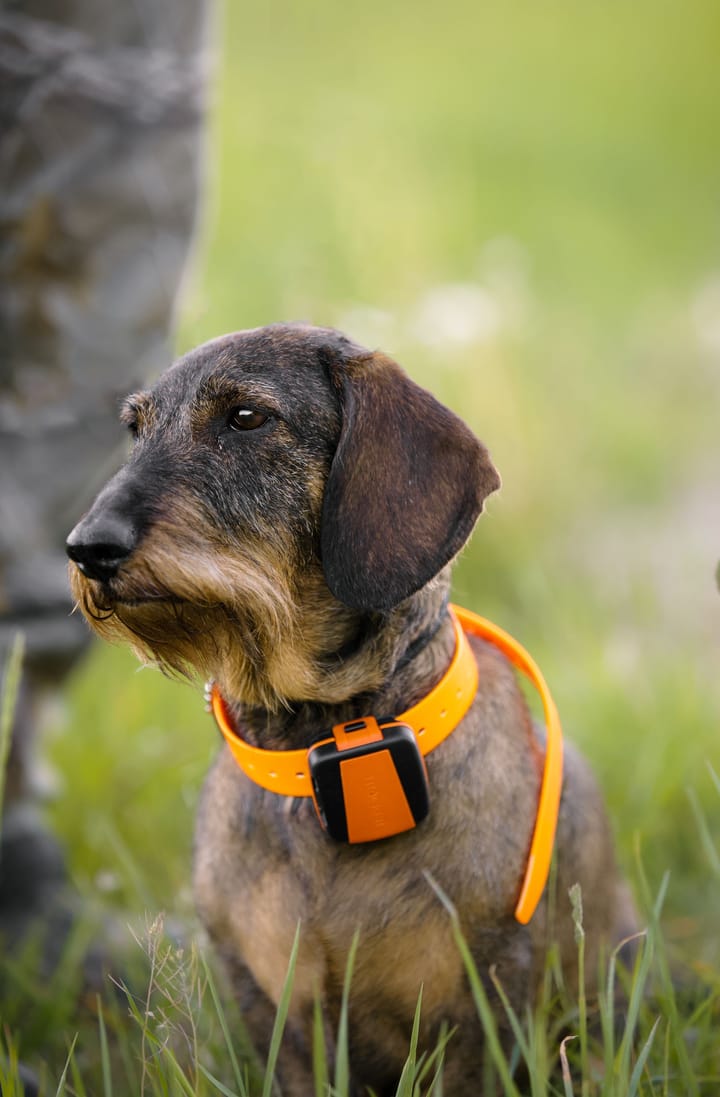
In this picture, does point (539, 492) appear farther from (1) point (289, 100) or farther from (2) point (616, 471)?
(1) point (289, 100)

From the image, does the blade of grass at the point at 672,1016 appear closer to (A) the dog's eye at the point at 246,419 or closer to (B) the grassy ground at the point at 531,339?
(B) the grassy ground at the point at 531,339

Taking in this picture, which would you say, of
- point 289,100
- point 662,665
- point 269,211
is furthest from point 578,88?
point 662,665

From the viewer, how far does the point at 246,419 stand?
88.6 inches

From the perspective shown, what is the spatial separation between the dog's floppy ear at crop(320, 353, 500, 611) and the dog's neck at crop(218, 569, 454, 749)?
16 cm

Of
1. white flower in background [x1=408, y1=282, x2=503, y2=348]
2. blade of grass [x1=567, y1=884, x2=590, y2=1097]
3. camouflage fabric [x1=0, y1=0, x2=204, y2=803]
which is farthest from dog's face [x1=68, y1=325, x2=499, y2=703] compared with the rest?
white flower in background [x1=408, y1=282, x2=503, y2=348]

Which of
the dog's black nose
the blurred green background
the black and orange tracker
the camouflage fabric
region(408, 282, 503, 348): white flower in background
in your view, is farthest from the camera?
region(408, 282, 503, 348): white flower in background

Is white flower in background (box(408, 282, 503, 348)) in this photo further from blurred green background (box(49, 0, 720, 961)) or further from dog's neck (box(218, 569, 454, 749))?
dog's neck (box(218, 569, 454, 749))

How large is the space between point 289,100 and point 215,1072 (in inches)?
424

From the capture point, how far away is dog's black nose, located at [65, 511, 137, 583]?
1.99 meters

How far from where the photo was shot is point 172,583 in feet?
6.74

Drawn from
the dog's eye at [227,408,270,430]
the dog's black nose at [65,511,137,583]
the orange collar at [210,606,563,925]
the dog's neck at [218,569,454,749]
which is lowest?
the orange collar at [210,606,563,925]

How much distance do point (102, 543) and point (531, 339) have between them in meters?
5.72

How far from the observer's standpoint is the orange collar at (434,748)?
2.19 m

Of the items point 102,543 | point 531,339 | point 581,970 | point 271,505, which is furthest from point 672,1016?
point 531,339
